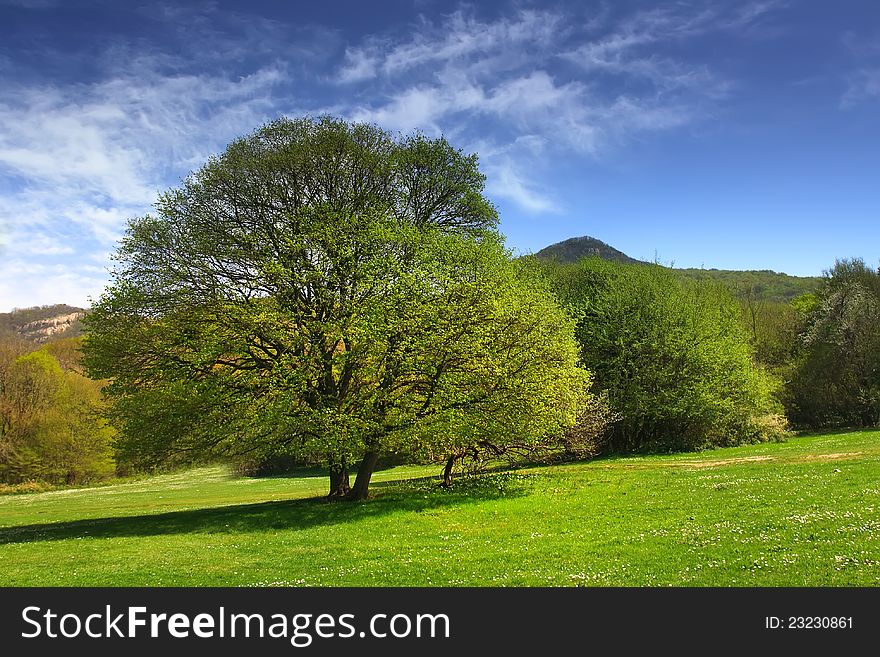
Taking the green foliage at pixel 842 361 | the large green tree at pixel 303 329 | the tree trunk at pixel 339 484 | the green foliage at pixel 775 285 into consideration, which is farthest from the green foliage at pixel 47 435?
the green foliage at pixel 775 285

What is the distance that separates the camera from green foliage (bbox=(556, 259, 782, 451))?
52.0 metres

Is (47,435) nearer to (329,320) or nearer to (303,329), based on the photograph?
(303,329)

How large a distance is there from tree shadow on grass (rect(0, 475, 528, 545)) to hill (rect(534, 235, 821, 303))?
47.7m

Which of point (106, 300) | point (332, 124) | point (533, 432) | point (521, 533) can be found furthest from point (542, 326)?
point (106, 300)

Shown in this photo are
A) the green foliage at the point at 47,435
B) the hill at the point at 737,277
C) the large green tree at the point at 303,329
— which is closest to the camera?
the large green tree at the point at 303,329

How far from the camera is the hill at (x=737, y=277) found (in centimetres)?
9425

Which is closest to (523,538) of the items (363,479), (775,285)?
(363,479)

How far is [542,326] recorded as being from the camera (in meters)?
29.0

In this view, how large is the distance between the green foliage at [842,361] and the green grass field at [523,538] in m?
40.2

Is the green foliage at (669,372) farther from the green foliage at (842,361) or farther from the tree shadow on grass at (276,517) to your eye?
the tree shadow on grass at (276,517)

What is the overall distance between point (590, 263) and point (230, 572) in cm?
5660

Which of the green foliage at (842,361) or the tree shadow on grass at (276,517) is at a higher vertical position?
the green foliage at (842,361)

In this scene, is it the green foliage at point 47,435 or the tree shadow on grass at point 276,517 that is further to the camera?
the green foliage at point 47,435

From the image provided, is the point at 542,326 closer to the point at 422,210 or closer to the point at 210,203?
the point at 422,210
